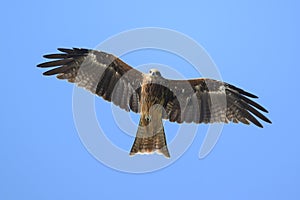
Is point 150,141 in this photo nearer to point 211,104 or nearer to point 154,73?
point 154,73

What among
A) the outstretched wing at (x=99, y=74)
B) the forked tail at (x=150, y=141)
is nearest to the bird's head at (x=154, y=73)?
the outstretched wing at (x=99, y=74)

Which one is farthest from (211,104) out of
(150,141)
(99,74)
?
(99,74)

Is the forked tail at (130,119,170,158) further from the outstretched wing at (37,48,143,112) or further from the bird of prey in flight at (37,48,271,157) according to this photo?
the outstretched wing at (37,48,143,112)

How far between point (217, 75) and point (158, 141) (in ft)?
6.73

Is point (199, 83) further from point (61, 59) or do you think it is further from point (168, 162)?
point (61, 59)

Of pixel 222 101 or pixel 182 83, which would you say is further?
pixel 222 101

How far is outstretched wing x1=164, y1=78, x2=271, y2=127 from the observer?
1139cm

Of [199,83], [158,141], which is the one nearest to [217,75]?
[199,83]

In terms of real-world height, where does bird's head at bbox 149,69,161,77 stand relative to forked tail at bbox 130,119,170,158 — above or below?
above

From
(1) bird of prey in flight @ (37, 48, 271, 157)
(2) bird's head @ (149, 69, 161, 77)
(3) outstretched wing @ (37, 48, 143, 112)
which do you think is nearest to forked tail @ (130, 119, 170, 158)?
(1) bird of prey in flight @ (37, 48, 271, 157)

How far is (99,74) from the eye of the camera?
11273 millimetres

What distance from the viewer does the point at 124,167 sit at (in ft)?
35.1

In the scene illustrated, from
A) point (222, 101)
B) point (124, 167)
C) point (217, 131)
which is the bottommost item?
point (124, 167)

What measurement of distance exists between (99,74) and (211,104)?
9.32 ft
